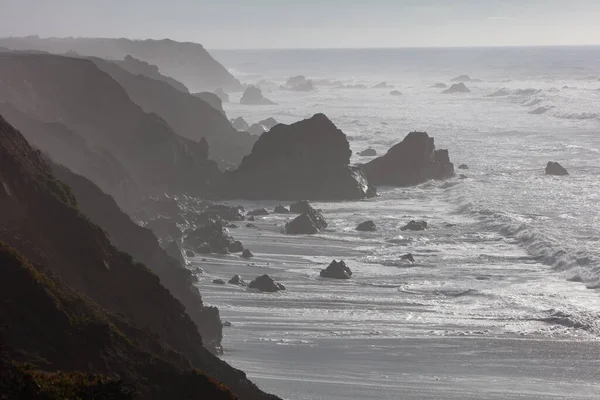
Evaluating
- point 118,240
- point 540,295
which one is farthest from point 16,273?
point 540,295

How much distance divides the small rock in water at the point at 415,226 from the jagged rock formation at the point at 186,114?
20.7 meters

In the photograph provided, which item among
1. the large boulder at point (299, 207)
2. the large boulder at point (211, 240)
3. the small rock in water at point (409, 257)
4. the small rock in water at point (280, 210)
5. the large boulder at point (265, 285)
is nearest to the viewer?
the large boulder at point (265, 285)

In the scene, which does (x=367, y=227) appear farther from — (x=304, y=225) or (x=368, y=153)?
(x=368, y=153)

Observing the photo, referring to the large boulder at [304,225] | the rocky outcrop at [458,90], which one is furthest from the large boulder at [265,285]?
the rocky outcrop at [458,90]

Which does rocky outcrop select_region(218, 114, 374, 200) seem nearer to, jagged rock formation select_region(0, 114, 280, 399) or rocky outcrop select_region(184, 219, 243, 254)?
rocky outcrop select_region(184, 219, 243, 254)

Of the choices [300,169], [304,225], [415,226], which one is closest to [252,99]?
[300,169]

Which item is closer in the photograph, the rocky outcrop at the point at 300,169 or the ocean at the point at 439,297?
the ocean at the point at 439,297

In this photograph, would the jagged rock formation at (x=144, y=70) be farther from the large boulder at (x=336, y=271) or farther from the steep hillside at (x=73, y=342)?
the steep hillside at (x=73, y=342)

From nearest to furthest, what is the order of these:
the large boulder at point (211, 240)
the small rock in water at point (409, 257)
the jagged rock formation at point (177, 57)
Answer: the small rock in water at point (409, 257), the large boulder at point (211, 240), the jagged rock formation at point (177, 57)

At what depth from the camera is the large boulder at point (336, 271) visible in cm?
3103

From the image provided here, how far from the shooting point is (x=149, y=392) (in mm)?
12633

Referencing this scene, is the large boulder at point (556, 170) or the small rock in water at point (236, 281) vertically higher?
the small rock in water at point (236, 281)

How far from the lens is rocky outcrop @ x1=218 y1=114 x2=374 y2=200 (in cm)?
4897

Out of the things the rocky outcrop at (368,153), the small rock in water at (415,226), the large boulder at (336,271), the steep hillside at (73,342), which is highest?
the steep hillside at (73,342)
